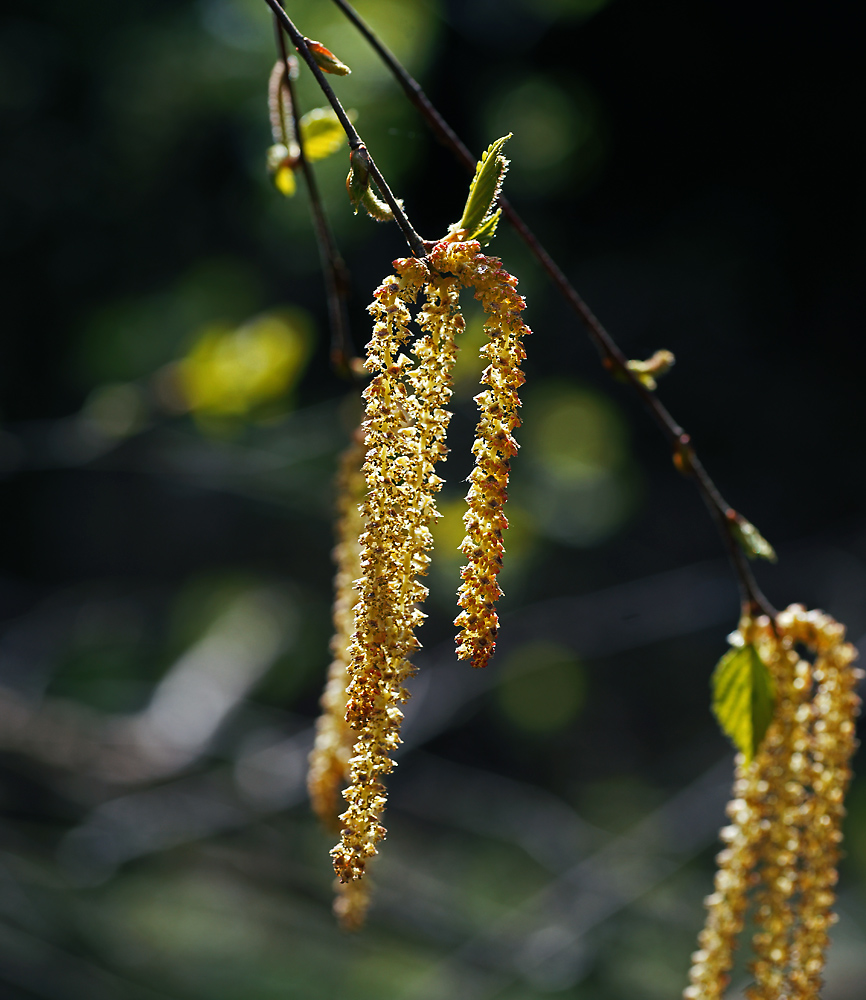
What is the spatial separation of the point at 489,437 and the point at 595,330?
0.13m

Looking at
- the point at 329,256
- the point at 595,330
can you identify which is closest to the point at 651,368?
the point at 595,330

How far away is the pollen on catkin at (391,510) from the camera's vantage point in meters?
0.26

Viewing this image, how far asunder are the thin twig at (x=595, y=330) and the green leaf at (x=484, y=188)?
8 centimetres

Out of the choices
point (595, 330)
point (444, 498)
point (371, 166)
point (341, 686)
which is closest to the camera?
point (371, 166)

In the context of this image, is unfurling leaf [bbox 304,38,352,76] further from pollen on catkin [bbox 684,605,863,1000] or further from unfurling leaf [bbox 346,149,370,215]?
pollen on catkin [bbox 684,605,863,1000]

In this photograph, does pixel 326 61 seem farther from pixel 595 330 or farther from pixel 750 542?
pixel 750 542

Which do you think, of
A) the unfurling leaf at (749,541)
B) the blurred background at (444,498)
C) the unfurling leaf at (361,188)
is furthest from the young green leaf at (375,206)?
the blurred background at (444,498)

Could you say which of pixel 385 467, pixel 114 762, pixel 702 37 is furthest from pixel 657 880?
pixel 702 37

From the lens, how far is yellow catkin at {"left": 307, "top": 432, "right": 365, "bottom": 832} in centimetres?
46

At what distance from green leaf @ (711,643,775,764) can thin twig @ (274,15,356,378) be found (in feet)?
0.82

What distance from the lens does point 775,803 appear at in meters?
0.44

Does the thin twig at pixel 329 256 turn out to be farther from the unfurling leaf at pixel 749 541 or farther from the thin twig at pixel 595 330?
the unfurling leaf at pixel 749 541

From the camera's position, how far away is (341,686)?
0.49 metres

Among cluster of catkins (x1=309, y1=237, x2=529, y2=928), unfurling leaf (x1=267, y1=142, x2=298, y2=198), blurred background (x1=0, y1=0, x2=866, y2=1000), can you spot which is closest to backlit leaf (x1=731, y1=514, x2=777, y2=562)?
→ cluster of catkins (x1=309, y1=237, x2=529, y2=928)
